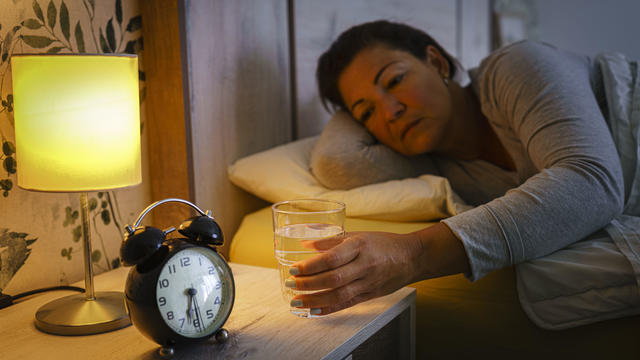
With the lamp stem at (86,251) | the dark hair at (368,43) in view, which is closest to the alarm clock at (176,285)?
the lamp stem at (86,251)

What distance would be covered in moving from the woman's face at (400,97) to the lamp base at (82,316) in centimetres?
87

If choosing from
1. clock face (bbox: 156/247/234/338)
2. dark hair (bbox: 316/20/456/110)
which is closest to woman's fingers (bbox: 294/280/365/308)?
clock face (bbox: 156/247/234/338)

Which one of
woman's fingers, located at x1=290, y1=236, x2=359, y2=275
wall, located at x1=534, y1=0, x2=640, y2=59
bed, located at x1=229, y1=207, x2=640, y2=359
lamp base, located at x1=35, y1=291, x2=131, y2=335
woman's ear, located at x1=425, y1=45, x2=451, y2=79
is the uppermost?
wall, located at x1=534, y1=0, x2=640, y2=59

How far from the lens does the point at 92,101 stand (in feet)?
2.73

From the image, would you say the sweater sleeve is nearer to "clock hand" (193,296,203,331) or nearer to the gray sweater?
the gray sweater

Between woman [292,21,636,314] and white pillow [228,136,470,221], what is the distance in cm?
9

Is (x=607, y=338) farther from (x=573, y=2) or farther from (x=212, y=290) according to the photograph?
(x=573, y=2)

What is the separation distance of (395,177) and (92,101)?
0.90 m

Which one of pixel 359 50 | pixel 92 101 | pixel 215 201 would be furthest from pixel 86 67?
pixel 359 50

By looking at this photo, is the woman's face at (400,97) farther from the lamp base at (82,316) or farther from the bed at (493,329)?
the lamp base at (82,316)

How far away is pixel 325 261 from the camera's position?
2.65 ft

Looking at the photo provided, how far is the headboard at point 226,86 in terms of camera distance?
1251 millimetres

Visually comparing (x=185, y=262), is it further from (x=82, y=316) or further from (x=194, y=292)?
(x=82, y=316)

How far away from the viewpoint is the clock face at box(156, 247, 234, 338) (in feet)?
2.36
